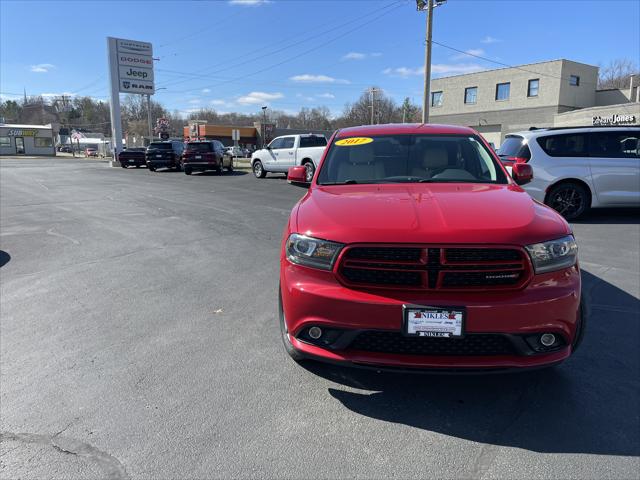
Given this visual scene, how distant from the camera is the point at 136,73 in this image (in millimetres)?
37688

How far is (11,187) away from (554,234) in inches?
805

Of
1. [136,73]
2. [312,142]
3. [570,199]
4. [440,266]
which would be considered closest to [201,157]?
[312,142]

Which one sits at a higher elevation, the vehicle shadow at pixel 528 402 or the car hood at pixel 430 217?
the car hood at pixel 430 217

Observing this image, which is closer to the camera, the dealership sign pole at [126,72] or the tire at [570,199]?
the tire at [570,199]

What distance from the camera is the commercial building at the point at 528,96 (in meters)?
39.4

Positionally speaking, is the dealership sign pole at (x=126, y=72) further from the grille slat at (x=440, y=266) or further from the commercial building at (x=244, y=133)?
the commercial building at (x=244, y=133)

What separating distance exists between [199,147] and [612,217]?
18.4m

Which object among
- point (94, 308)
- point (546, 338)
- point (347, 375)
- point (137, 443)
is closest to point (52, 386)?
point (137, 443)

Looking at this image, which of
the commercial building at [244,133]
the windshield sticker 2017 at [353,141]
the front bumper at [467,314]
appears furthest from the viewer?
the commercial building at [244,133]

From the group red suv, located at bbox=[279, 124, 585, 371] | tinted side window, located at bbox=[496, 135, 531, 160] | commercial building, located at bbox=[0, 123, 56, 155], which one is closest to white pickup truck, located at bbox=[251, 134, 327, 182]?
tinted side window, located at bbox=[496, 135, 531, 160]

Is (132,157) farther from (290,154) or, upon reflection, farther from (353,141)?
(353,141)

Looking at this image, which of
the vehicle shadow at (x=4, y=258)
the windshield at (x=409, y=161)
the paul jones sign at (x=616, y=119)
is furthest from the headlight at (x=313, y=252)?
the paul jones sign at (x=616, y=119)

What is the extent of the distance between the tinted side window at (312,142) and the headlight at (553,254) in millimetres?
16542

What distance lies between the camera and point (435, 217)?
9.02ft
